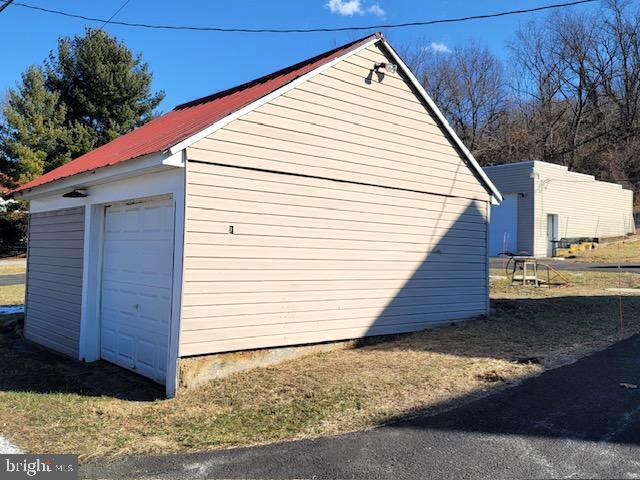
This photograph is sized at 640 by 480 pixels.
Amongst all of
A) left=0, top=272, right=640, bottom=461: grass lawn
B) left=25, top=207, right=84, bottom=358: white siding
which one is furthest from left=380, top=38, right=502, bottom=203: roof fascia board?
left=25, top=207, right=84, bottom=358: white siding

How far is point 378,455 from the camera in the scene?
435 centimetres

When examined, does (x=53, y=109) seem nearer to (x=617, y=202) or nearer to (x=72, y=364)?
(x=72, y=364)

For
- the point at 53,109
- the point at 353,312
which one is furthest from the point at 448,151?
the point at 53,109

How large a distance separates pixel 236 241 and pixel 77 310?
11.2 ft

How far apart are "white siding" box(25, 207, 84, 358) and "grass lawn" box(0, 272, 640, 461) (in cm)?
44

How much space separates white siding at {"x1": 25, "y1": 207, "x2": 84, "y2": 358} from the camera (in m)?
8.79

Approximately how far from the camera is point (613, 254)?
91.1 feet

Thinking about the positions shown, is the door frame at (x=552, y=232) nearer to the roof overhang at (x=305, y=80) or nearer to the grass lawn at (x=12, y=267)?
the roof overhang at (x=305, y=80)

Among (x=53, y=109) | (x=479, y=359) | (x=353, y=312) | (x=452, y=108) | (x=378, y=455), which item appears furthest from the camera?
(x=452, y=108)

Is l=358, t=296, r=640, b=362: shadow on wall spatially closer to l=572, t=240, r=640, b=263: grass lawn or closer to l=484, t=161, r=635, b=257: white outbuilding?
l=484, t=161, r=635, b=257: white outbuilding

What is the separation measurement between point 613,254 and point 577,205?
3094 mm

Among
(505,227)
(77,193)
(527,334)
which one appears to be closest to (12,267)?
(77,193)

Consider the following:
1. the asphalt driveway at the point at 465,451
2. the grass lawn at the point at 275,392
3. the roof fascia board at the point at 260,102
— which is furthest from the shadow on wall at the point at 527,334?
the roof fascia board at the point at 260,102

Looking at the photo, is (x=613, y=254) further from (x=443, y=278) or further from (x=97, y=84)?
(x=97, y=84)
